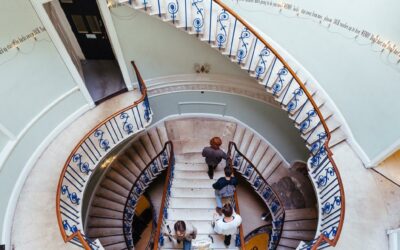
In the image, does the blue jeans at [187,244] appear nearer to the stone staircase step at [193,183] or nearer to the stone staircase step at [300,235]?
the stone staircase step at [193,183]

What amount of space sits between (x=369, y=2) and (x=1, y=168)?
6933mm

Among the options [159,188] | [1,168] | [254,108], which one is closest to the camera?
[1,168]

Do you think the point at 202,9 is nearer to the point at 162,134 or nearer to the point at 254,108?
the point at 254,108

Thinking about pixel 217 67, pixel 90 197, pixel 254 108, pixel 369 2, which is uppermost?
pixel 369 2

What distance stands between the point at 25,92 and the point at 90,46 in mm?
2904

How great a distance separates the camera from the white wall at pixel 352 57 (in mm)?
5305

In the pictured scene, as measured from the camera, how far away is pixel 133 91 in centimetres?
755

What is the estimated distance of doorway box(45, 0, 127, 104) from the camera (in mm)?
7008

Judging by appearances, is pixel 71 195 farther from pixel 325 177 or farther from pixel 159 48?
pixel 325 177

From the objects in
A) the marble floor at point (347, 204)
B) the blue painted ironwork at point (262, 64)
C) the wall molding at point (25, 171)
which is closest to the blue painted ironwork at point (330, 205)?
the marble floor at point (347, 204)

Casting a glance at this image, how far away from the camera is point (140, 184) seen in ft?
24.7

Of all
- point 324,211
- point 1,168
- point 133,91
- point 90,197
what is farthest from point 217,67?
point 1,168

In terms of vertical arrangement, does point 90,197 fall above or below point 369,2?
below

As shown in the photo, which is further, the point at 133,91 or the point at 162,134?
the point at 162,134
